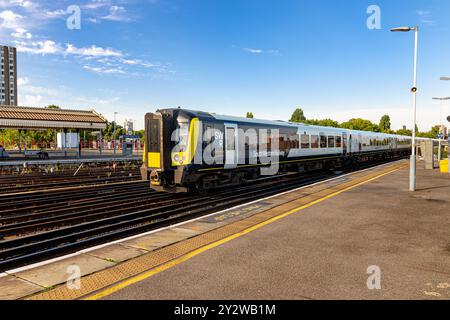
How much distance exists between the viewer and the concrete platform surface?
15.7ft

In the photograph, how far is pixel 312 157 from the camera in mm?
21438

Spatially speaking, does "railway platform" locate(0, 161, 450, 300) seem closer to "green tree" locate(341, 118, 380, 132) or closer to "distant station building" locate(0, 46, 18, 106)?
"green tree" locate(341, 118, 380, 132)

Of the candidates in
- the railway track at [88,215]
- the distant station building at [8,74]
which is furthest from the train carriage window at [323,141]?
Result: the distant station building at [8,74]

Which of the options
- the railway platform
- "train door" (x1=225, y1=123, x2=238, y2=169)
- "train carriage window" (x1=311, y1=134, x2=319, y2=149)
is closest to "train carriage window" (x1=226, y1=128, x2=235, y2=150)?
"train door" (x1=225, y1=123, x2=238, y2=169)

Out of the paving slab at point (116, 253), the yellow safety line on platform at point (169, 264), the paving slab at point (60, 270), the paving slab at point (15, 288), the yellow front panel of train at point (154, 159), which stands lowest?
the paving slab at point (15, 288)

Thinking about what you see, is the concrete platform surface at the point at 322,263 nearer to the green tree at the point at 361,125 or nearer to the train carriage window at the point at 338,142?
the train carriage window at the point at 338,142

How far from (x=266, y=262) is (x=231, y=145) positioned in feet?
28.1

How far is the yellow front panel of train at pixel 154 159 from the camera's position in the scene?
492 inches

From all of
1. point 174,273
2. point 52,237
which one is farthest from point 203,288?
point 52,237

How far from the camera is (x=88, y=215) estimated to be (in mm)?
10195

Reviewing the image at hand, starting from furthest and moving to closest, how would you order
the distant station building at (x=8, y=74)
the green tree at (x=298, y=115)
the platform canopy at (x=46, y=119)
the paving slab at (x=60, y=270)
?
the distant station building at (x=8, y=74), the green tree at (x=298, y=115), the platform canopy at (x=46, y=119), the paving slab at (x=60, y=270)

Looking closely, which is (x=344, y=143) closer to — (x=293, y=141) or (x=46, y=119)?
(x=293, y=141)

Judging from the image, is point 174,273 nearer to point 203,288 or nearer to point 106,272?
point 203,288
